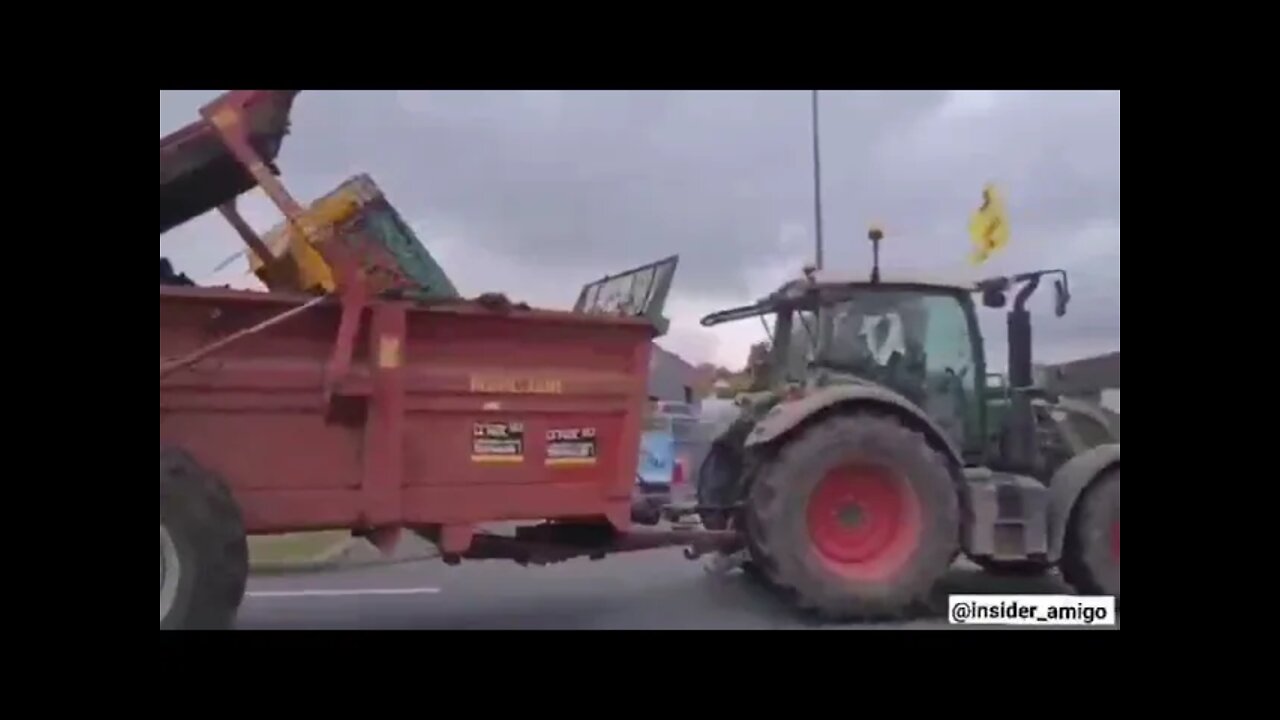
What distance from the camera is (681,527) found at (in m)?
4.92

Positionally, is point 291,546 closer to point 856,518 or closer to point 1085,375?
point 856,518

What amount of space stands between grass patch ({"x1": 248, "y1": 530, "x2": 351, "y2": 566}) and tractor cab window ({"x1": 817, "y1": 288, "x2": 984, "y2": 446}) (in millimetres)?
2204

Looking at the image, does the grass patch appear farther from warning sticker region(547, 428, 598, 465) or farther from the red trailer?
warning sticker region(547, 428, 598, 465)

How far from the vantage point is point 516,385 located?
4.54 meters

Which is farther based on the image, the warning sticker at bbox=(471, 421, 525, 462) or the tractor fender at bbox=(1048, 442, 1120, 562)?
the tractor fender at bbox=(1048, 442, 1120, 562)

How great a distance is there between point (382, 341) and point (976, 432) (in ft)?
8.84

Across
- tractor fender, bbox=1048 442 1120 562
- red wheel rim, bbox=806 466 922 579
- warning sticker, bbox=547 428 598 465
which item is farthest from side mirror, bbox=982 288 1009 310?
warning sticker, bbox=547 428 598 465

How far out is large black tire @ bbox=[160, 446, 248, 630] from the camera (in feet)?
13.2

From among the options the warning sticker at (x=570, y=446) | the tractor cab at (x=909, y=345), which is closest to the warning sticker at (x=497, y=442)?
the warning sticker at (x=570, y=446)

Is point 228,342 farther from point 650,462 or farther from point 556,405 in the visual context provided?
point 650,462

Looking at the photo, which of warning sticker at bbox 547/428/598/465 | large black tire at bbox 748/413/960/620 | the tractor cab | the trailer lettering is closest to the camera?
the trailer lettering

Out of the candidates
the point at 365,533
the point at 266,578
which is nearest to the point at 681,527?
the point at 365,533

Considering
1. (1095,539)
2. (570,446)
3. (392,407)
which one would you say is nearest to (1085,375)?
(1095,539)

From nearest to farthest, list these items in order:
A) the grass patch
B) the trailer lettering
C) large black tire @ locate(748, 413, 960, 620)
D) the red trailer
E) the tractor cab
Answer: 1. the red trailer
2. the grass patch
3. the trailer lettering
4. large black tire @ locate(748, 413, 960, 620)
5. the tractor cab
